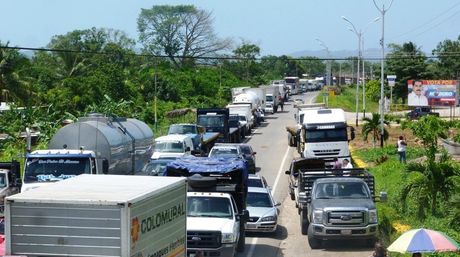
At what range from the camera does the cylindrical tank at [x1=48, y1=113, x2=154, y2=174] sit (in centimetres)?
2623

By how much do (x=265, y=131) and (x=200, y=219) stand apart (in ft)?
161

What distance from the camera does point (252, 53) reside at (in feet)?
481

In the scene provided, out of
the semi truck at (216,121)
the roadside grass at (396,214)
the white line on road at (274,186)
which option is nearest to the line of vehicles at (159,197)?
the white line on road at (274,186)

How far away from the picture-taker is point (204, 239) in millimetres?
18016

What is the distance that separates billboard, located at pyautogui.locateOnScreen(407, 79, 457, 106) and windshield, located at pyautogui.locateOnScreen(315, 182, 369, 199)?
62.9 m

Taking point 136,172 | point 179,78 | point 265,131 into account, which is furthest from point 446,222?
point 179,78

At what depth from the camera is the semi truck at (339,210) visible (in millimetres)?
20594

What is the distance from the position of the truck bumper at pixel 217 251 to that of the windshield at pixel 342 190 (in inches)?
174

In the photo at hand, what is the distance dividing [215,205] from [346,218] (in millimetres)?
3461

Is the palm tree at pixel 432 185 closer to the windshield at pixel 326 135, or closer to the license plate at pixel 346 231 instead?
the license plate at pixel 346 231

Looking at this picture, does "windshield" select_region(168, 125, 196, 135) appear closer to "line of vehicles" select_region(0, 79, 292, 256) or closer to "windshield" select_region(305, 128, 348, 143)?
"line of vehicles" select_region(0, 79, 292, 256)

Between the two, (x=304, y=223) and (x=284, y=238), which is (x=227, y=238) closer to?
(x=284, y=238)

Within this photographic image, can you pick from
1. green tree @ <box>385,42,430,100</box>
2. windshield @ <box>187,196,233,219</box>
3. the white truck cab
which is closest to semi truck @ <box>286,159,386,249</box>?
the white truck cab

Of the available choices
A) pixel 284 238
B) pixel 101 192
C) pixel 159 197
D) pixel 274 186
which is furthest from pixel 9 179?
pixel 274 186
